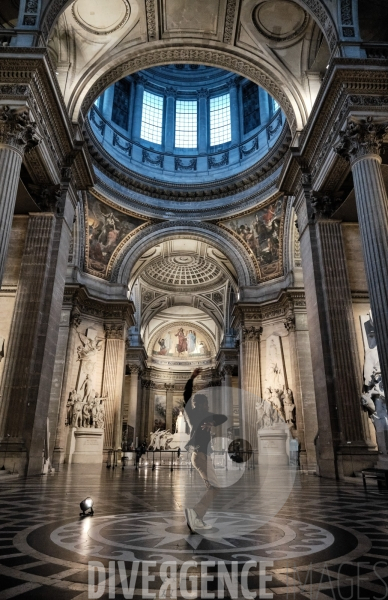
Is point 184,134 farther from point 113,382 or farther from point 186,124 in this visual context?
point 113,382

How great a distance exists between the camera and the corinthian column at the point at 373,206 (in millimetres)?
6742

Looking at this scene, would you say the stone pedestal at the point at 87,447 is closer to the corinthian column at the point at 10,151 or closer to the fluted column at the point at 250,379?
the fluted column at the point at 250,379

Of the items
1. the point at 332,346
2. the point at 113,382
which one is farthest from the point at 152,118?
the point at 332,346

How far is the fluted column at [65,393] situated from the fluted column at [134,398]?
11.2 metres

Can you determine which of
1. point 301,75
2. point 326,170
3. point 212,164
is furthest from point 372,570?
point 212,164

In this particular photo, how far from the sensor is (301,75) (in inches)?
465

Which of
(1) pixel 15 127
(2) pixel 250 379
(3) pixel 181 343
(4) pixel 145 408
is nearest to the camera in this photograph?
(1) pixel 15 127

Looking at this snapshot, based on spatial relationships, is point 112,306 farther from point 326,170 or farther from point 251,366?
point 326,170

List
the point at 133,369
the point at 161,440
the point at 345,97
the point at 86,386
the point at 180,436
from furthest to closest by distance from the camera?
the point at 161,440, the point at 133,369, the point at 180,436, the point at 86,386, the point at 345,97

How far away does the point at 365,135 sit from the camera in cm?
795

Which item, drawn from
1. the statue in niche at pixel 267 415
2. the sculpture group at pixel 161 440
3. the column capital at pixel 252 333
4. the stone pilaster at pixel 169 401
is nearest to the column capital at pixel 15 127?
the statue in niche at pixel 267 415

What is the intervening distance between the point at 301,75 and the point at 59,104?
24.0 feet

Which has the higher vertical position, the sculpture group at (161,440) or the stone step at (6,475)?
the sculpture group at (161,440)

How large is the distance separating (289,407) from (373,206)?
12191 millimetres
